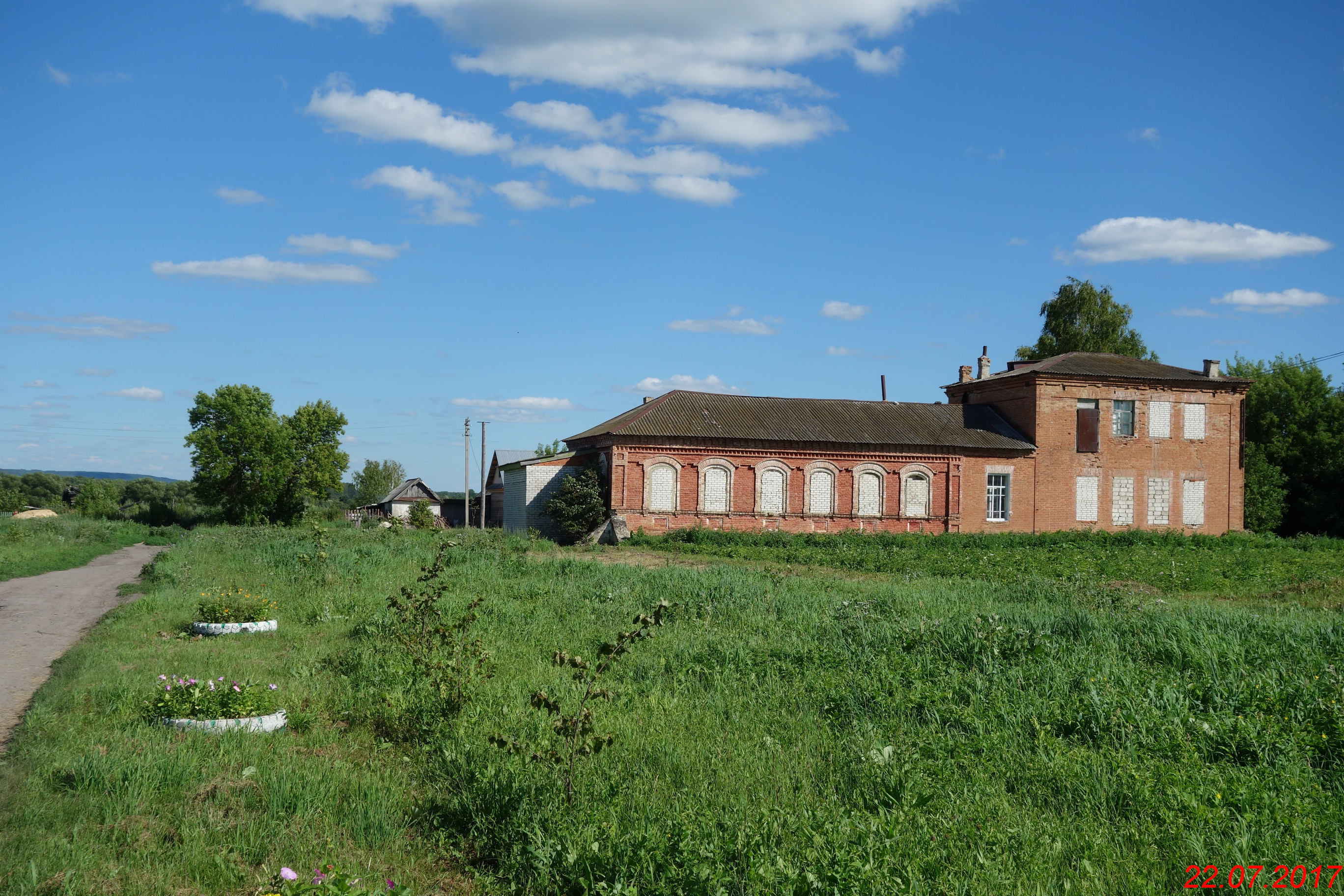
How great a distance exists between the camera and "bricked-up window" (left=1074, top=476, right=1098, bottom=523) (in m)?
33.8

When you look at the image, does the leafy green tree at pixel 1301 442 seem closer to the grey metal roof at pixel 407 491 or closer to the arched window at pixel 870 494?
the arched window at pixel 870 494

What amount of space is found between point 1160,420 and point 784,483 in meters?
15.7

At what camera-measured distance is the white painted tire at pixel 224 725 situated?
21.0ft

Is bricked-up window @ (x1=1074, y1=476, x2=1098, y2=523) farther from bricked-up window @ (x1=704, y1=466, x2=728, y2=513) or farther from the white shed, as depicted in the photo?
the white shed

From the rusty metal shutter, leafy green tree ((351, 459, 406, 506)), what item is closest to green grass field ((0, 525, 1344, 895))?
the rusty metal shutter

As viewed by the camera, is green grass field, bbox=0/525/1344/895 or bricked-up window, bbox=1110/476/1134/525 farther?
bricked-up window, bbox=1110/476/1134/525

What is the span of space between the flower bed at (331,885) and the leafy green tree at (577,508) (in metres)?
25.7

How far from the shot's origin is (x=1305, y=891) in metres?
4.13

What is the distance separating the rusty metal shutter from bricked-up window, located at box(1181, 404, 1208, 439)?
3.85m

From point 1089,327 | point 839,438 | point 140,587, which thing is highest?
point 1089,327

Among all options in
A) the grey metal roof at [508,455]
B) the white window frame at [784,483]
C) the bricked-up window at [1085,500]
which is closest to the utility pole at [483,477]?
the grey metal roof at [508,455]

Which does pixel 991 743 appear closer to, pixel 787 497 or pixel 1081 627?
pixel 1081 627

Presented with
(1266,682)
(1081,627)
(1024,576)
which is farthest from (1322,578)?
(1266,682)

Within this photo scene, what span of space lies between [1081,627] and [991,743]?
13.5 ft
